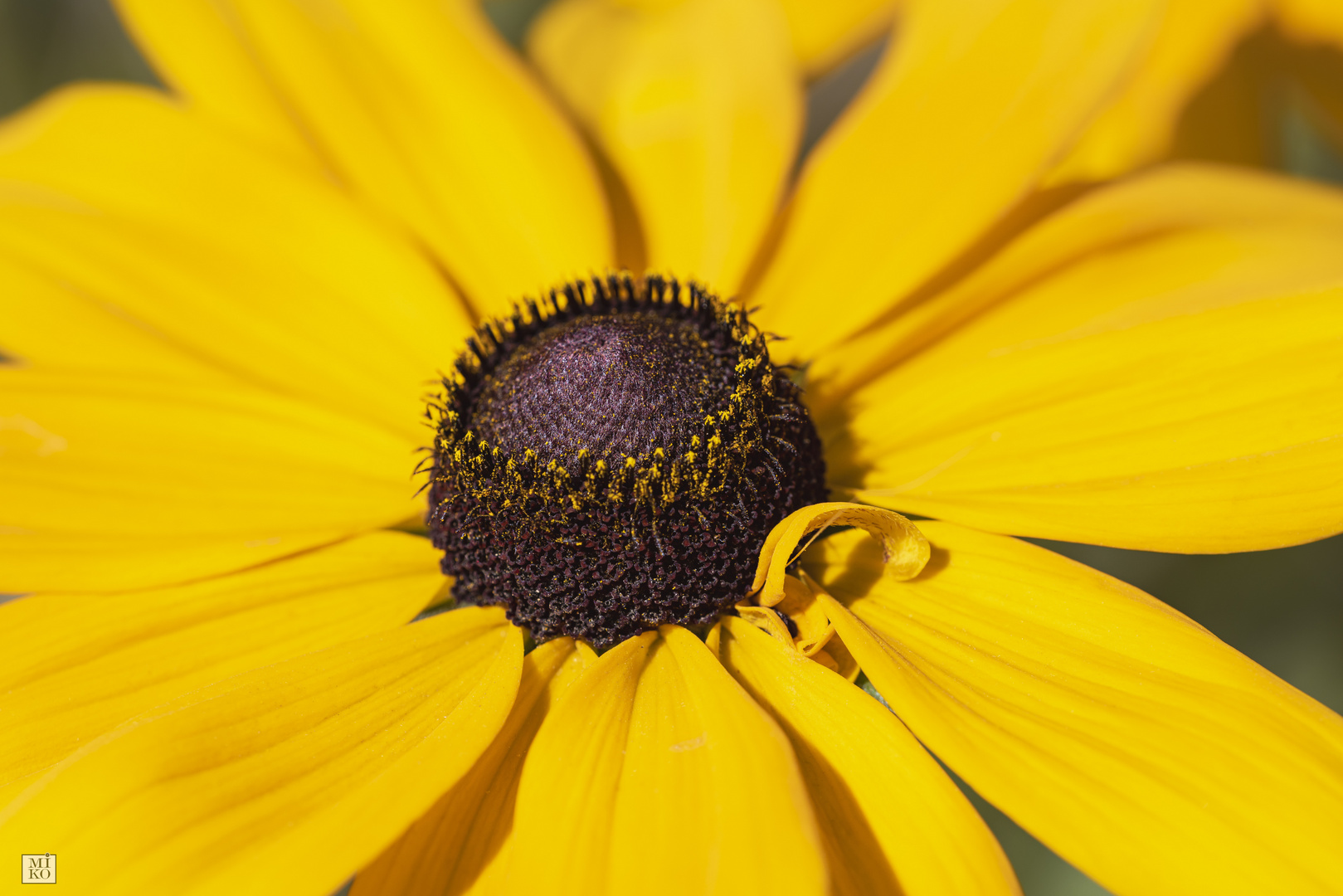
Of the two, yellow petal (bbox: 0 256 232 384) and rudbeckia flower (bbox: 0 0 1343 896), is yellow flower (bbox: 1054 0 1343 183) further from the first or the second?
yellow petal (bbox: 0 256 232 384)

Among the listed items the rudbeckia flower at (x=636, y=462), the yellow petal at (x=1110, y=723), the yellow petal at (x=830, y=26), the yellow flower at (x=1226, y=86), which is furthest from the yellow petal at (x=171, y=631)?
the yellow flower at (x=1226, y=86)

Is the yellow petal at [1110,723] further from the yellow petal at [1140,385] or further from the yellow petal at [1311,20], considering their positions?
the yellow petal at [1311,20]

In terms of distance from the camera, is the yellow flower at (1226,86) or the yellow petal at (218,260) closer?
the yellow petal at (218,260)

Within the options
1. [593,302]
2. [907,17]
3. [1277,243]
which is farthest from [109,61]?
[1277,243]

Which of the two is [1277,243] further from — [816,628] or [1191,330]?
[816,628]

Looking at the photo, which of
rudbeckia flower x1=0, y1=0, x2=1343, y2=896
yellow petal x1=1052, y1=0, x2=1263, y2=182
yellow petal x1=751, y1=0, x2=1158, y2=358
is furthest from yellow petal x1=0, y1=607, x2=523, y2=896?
yellow petal x1=1052, y1=0, x2=1263, y2=182

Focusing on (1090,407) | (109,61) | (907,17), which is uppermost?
(109,61)

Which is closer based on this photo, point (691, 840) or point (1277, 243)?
point (691, 840)
